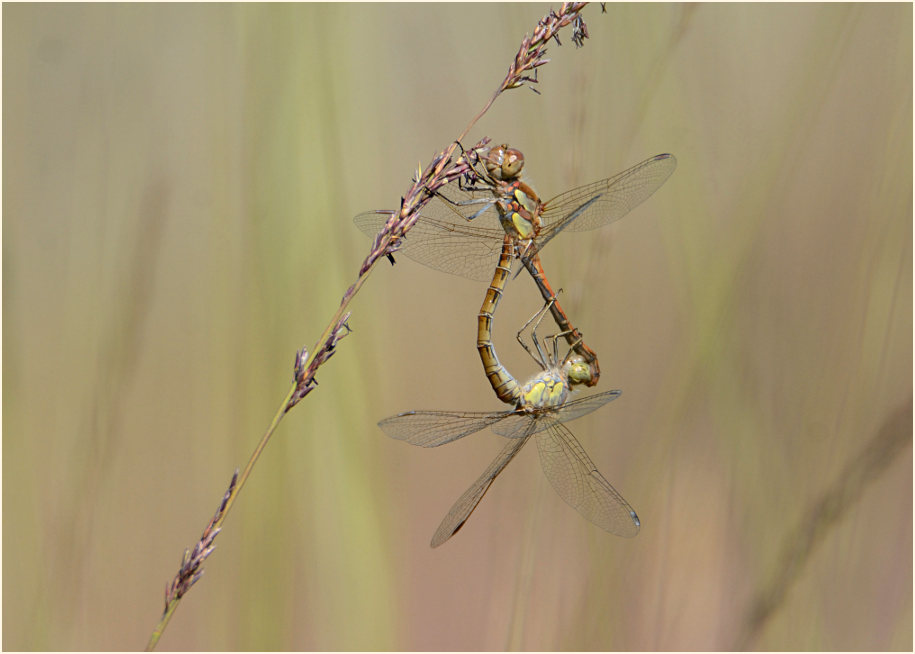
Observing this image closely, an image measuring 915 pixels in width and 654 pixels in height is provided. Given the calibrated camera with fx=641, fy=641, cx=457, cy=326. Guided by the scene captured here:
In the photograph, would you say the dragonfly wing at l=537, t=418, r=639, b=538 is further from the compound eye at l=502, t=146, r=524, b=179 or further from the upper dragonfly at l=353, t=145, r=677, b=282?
the compound eye at l=502, t=146, r=524, b=179

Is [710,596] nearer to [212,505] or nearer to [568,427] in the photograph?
[568,427]

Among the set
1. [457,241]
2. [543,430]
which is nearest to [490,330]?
[457,241]

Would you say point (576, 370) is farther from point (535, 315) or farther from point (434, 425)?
point (434, 425)

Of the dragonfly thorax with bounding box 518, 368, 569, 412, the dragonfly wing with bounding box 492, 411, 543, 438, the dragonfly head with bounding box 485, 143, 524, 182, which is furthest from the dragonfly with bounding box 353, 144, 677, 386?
the dragonfly wing with bounding box 492, 411, 543, 438

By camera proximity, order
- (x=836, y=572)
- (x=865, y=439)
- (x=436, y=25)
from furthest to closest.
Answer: (x=436, y=25)
(x=865, y=439)
(x=836, y=572)

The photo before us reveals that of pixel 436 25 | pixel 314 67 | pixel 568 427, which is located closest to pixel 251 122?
pixel 314 67
